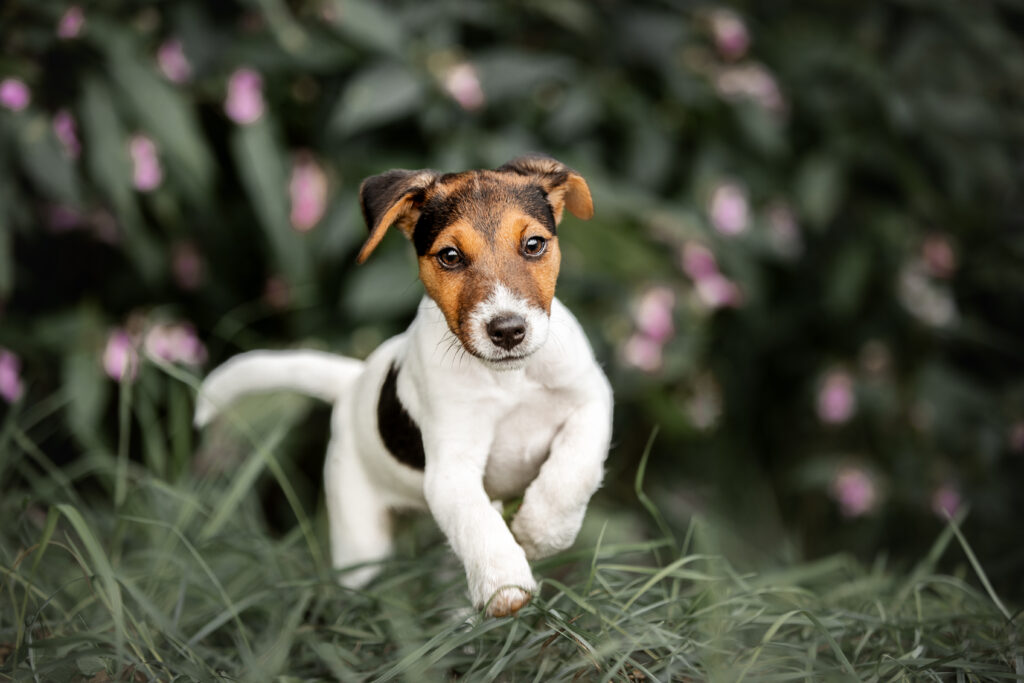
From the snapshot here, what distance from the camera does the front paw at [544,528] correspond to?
1.98m

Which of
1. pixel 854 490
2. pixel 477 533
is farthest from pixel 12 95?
pixel 854 490

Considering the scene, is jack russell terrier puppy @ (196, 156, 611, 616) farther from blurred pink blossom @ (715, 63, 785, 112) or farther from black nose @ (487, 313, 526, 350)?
blurred pink blossom @ (715, 63, 785, 112)

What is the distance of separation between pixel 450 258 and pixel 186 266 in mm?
2854

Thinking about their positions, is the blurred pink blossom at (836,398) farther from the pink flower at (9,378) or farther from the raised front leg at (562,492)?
the pink flower at (9,378)

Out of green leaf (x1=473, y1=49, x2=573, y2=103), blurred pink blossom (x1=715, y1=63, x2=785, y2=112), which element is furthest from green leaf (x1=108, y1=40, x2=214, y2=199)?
blurred pink blossom (x1=715, y1=63, x2=785, y2=112)

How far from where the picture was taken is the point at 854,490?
473 centimetres

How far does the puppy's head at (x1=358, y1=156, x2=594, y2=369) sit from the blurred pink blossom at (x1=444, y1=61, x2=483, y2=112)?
6.44 feet

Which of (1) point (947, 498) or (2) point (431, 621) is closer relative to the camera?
(2) point (431, 621)

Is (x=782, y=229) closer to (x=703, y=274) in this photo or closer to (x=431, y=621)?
(x=703, y=274)

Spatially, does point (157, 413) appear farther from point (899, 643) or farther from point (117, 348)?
point (899, 643)

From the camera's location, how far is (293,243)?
4031 mm

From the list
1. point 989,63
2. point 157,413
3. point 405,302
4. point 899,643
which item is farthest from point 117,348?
point 989,63

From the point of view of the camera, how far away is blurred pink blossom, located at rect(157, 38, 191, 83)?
159 inches

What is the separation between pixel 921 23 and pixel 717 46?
3.83 ft
